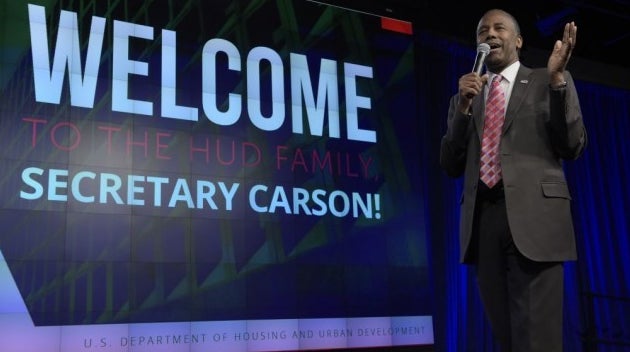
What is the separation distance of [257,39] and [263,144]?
657 millimetres

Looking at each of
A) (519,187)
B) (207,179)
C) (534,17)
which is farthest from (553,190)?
(534,17)

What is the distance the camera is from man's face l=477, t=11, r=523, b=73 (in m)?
1.54

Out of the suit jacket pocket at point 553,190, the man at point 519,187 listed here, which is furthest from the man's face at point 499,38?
the suit jacket pocket at point 553,190

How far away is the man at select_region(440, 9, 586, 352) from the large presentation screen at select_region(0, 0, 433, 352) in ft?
8.33

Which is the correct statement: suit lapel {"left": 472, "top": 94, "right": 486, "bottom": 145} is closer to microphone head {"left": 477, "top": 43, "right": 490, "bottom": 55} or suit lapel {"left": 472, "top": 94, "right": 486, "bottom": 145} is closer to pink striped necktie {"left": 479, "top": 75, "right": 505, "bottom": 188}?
pink striped necktie {"left": 479, "top": 75, "right": 505, "bottom": 188}

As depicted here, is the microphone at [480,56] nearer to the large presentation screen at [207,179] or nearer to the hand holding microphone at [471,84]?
the hand holding microphone at [471,84]

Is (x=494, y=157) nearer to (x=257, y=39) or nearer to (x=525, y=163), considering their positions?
(x=525, y=163)

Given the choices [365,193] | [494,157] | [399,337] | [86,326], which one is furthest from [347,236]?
[494,157]

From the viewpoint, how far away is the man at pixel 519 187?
1.35 metres

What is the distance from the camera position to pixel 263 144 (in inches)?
164

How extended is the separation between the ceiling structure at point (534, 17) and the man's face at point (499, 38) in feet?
11.4

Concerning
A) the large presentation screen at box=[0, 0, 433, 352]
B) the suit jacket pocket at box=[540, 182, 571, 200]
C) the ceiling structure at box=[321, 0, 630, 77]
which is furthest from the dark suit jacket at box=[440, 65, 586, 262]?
the ceiling structure at box=[321, 0, 630, 77]

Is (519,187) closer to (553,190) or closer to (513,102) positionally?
(553,190)

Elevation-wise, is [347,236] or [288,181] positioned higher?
[288,181]
